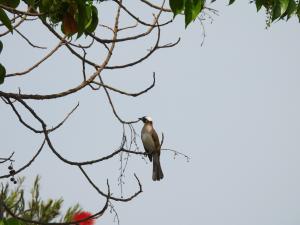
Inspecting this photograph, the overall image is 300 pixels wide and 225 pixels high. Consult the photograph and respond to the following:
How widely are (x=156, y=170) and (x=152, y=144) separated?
611 millimetres

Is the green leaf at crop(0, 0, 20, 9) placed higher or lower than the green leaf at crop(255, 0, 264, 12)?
lower

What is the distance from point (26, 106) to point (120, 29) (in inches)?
40.1

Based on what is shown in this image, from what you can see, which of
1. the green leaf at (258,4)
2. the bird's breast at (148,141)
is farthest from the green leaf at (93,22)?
the bird's breast at (148,141)

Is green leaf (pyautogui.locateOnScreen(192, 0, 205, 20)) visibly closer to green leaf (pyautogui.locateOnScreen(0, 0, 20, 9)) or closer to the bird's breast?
green leaf (pyautogui.locateOnScreen(0, 0, 20, 9))

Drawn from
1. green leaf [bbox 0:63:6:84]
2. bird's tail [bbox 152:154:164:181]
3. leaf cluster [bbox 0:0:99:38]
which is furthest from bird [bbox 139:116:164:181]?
green leaf [bbox 0:63:6:84]

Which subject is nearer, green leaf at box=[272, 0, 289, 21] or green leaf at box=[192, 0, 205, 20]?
green leaf at box=[192, 0, 205, 20]

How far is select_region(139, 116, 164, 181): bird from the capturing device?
842 centimetres

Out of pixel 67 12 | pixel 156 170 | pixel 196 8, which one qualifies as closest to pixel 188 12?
pixel 196 8

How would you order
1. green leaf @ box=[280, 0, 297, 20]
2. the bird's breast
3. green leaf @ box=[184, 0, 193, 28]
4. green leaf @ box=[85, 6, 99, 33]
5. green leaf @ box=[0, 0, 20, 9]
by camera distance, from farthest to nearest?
1. the bird's breast
2. green leaf @ box=[280, 0, 297, 20]
3. green leaf @ box=[85, 6, 99, 33]
4. green leaf @ box=[0, 0, 20, 9]
5. green leaf @ box=[184, 0, 193, 28]

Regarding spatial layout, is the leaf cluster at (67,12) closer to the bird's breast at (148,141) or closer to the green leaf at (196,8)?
the green leaf at (196,8)

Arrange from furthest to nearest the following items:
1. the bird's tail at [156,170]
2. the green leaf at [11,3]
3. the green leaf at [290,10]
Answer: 1. the bird's tail at [156,170]
2. the green leaf at [290,10]
3. the green leaf at [11,3]

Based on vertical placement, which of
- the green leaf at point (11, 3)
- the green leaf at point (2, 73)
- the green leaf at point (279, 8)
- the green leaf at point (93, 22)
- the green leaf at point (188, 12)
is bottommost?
the green leaf at point (2, 73)

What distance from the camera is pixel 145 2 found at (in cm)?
364

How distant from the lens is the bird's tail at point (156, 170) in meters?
8.36
